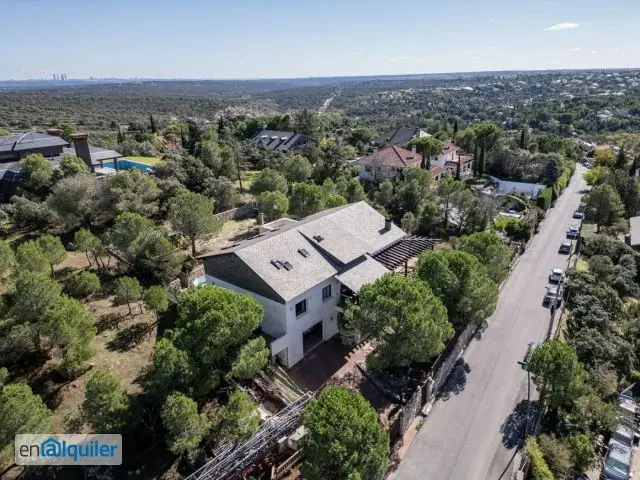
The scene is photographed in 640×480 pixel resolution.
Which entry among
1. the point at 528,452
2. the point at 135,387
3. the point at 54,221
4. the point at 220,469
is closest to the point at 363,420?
the point at 220,469

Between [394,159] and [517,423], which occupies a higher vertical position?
[394,159]

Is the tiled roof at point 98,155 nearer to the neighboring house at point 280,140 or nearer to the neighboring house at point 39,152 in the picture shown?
the neighboring house at point 39,152

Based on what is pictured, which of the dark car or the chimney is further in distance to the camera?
the chimney

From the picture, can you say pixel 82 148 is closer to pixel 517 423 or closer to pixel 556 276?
pixel 517 423

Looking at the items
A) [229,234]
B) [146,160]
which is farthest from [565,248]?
[146,160]

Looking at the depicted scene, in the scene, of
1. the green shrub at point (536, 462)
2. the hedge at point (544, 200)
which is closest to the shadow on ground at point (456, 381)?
the green shrub at point (536, 462)

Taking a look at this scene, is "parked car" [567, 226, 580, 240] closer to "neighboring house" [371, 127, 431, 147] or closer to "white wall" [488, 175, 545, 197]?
"white wall" [488, 175, 545, 197]

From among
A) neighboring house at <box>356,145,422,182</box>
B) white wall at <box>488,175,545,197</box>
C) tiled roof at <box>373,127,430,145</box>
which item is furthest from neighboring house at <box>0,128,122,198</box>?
white wall at <box>488,175,545,197</box>
